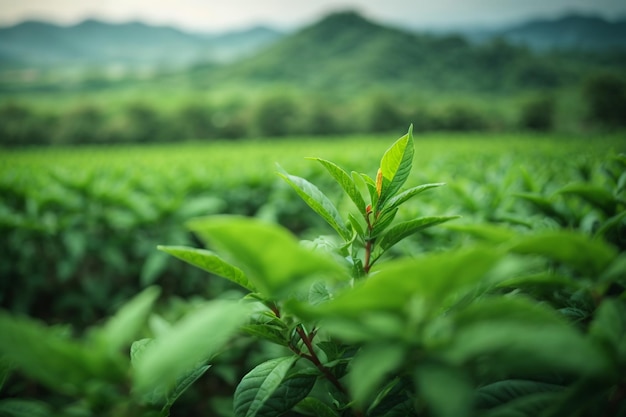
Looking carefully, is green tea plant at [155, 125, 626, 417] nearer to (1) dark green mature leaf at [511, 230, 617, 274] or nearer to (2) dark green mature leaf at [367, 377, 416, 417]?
(1) dark green mature leaf at [511, 230, 617, 274]

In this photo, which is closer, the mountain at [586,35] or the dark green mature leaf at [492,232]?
the dark green mature leaf at [492,232]

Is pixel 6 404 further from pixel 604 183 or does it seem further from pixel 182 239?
pixel 182 239

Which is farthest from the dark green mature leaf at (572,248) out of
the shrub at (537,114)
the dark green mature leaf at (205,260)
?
the shrub at (537,114)

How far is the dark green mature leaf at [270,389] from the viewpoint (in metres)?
0.71

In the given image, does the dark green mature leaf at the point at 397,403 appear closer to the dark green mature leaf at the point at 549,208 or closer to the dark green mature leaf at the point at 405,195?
the dark green mature leaf at the point at 405,195

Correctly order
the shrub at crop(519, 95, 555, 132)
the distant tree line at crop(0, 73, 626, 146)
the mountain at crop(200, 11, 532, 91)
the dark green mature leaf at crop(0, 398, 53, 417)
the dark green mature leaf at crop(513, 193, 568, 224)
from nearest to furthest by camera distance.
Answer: the dark green mature leaf at crop(0, 398, 53, 417) → the dark green mature leaf at crop(513, 193, 568, 224) → the distant tree line at crop(0, 73, 626, 146) → the shrub at crop(519, 95, 555, 132) → the mountain at crop(200, 11, 532, 91)

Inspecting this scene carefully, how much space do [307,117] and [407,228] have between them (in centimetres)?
3871

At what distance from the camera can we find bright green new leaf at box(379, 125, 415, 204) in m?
0.78

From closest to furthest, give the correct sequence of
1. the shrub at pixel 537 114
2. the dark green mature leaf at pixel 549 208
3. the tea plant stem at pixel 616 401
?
the tea plant stem at pixel 616 401 < the dark green mature leaf at pixel 549 208 < the shrub at pixel 537 114

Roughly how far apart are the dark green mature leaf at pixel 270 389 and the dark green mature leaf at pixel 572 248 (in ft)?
1.66

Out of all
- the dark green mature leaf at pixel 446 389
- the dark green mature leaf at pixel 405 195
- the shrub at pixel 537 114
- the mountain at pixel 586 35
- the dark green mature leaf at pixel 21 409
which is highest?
the mountain at pixel 586 35

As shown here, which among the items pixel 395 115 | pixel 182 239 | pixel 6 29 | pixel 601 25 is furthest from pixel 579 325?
pixel 6 29

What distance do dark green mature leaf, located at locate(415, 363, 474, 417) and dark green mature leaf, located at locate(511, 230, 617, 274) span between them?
203 mm

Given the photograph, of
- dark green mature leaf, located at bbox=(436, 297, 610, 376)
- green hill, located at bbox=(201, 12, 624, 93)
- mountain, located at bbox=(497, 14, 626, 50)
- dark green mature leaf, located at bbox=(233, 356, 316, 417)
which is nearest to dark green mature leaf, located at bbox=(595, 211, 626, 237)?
dark green mature leaf, located at bbox=(436, 297, 610, 376)
